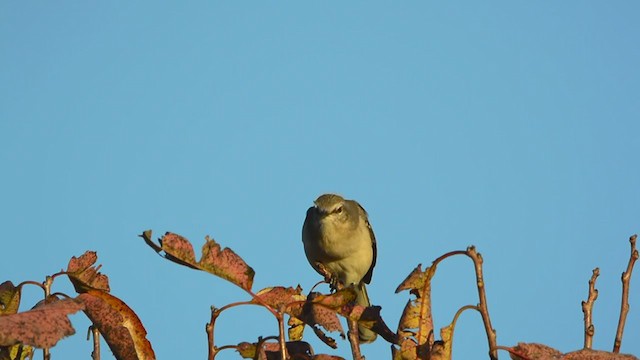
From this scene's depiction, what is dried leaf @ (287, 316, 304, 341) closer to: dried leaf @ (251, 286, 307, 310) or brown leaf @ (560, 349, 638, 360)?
dried leaf @ (251, 286, 307, 310)

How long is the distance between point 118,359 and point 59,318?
56 cm

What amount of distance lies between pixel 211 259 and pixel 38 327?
83cm

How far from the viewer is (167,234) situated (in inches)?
140

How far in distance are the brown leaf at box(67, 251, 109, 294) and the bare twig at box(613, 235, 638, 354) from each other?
229cm

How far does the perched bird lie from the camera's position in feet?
41.2

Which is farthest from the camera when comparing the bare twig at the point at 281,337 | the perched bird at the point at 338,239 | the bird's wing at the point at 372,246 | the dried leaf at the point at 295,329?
the bird's wing at the point at 372,246

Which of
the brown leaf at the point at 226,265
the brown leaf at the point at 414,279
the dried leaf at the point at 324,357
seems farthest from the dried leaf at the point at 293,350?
the brown leaf at the point at 414,279

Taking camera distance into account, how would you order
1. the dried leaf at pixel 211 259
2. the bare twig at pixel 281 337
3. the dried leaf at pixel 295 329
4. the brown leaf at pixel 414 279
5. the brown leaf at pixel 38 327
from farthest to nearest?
1. the dried leaf at pixel 295 329
2. the brown leaf at pixel 414 279
3. the dried leaf at pixel 211 259
4. the bare twig at pixel 281 337
5. the brown leaf at pixel 38 327

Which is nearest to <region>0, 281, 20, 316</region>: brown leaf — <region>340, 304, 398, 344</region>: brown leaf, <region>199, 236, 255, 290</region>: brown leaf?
<region>199, 236, 255, 290</region>: brown leaf

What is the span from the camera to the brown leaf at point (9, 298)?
3.67m

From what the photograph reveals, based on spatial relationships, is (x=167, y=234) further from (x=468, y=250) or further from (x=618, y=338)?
(x=618, y=338)

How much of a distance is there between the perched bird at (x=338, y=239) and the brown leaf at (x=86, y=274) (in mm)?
8281

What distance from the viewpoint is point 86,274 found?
3.87 metres

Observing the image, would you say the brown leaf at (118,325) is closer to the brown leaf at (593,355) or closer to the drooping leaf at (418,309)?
the drooping leaf at (418,309)
